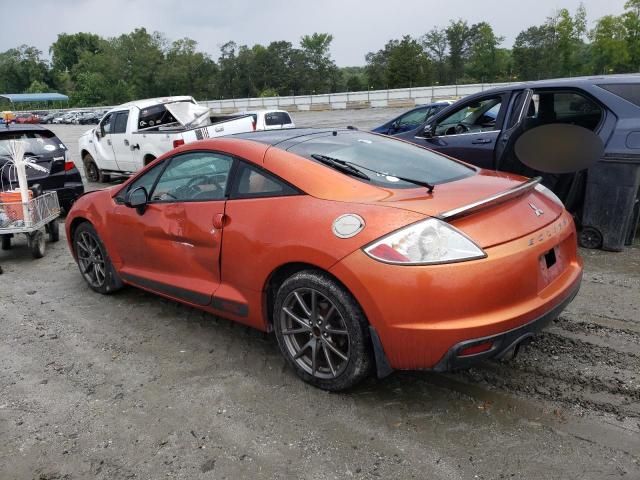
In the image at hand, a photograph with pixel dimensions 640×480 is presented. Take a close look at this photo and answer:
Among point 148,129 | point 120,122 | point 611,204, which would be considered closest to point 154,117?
point 148,129

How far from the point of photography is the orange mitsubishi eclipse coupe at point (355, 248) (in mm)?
2693

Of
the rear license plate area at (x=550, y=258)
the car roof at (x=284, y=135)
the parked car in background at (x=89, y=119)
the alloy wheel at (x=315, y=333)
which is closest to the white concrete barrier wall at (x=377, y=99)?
the parked car in background at (x=89, y=119)

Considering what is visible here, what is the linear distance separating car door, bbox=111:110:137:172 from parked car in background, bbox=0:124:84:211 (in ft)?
8.55

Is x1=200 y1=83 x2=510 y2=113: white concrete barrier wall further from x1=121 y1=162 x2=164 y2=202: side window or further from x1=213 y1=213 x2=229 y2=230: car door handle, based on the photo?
x1=213 y1=213 x2=229 y2=230: car door handle

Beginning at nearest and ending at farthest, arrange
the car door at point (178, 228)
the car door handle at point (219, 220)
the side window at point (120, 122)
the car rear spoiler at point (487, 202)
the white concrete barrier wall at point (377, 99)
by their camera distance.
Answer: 1. the car rear spoiler at point (487, 202)
2. the car door handle at point (219, 220)
3. the car door at point (178, 228)
4. the side window at point (120, 122)
5. the white concrete barrier wall at point (377, 99)

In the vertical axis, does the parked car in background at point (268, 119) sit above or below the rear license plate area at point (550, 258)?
above

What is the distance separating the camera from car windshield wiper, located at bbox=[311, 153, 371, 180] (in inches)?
131

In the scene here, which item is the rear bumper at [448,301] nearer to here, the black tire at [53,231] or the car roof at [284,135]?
the car roof at [284,135]

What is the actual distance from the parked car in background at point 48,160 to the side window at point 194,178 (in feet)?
16.7

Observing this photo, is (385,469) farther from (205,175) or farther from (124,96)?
(124,96)

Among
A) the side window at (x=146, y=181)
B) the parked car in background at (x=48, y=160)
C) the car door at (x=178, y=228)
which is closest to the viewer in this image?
the car door at (x=178, y=228)

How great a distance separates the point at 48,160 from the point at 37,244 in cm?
253

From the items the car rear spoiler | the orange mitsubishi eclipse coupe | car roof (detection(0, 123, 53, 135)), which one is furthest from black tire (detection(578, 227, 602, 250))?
car roof (detection(0, 123, 53, 135))

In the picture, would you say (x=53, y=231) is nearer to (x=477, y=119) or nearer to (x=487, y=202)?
(x=477, y=119)
